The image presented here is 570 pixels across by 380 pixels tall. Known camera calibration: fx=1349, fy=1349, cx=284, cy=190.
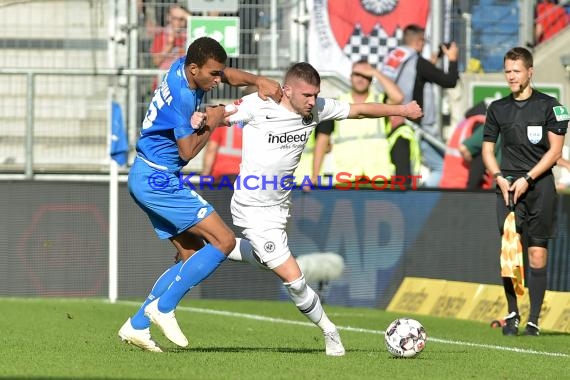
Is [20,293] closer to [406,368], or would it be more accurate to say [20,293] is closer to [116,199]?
[116,199]

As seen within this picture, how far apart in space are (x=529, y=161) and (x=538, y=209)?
0.43 m

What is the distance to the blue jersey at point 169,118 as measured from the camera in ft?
30.0

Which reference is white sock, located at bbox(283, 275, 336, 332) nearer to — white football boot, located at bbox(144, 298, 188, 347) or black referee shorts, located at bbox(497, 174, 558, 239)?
white football boot, located at bbox(144, 298, 188, 347)

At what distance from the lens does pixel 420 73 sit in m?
16.3

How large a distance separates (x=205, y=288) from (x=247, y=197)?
6.23m

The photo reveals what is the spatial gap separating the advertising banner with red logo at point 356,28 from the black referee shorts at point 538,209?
6091mm

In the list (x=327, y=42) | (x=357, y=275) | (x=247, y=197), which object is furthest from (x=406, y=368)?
(x=327, y=42)

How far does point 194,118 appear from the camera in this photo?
872cm

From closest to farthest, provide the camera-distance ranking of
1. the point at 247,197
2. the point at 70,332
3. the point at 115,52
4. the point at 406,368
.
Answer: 1. the point at 406,368
2. the point at 247,197
3. the point at 70,332
4. the point at 115,52

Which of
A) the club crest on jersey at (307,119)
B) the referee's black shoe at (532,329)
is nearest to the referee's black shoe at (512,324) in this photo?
the referee's black shoe at (532,329)

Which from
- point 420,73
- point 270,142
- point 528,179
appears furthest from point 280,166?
point 420,73

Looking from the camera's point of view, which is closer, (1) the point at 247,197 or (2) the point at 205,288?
(1) the point at 247,197

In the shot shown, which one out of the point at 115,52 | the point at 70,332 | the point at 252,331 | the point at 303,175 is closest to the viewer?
the point at 70,332

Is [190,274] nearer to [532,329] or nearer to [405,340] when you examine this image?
[405,340]
